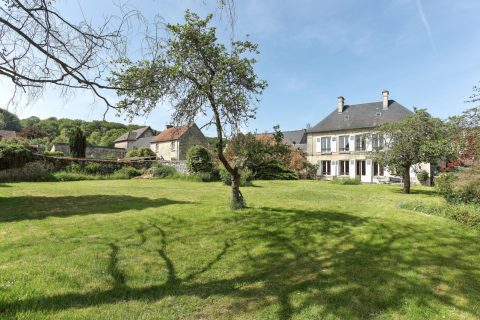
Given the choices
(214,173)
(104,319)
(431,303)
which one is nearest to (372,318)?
(431,303)

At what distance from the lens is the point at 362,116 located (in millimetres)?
32312

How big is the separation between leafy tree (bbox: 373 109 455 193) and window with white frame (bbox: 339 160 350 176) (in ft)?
53.2

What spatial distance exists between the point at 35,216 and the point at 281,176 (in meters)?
21.1

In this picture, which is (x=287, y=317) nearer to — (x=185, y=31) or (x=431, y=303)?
(x=431, y=303)

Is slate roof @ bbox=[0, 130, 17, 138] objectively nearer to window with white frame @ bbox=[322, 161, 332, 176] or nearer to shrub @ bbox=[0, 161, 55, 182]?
shrub @ bbox=[0, 161, 55, 182]

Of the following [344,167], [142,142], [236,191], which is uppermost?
[142,142]

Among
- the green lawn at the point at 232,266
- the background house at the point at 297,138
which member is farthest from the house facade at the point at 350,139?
the green lawn at the point at 232,266

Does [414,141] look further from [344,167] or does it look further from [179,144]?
[179,144]

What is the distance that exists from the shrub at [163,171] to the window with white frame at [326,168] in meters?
17.9

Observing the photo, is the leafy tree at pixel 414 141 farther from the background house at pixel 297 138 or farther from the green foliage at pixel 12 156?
the background house at pixel 297 138

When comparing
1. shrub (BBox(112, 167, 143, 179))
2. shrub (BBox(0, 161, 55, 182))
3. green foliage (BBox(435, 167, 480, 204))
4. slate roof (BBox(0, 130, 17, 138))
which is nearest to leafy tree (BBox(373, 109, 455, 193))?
green foliage (BBox(435, 167, 480, 204))

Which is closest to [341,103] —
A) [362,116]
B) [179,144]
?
[362,116]

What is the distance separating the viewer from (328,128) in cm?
3425

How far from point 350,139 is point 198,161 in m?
18.3
